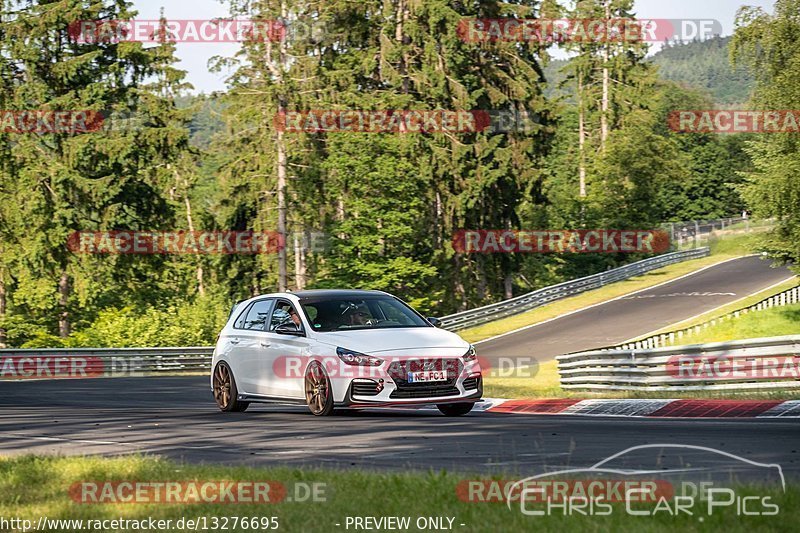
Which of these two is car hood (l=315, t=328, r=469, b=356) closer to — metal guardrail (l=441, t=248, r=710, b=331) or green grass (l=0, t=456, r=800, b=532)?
green grass (l=0, t=456, r=800, b=532)

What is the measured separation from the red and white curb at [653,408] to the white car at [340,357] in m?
1.95

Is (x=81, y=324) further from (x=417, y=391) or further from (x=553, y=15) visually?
(x=417, y=391)

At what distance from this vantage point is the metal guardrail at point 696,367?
63.9 ft

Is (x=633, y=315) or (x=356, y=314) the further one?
(x=633, y=315)

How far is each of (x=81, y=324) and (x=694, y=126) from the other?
7024cm

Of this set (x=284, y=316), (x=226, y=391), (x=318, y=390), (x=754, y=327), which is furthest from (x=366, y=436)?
(x=754, y=327)

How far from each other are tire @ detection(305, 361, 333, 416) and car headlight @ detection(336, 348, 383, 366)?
0.39 meters

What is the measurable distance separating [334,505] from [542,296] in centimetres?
5031

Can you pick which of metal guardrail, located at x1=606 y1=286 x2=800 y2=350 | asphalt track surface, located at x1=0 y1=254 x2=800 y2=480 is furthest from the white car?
metal guardrail, located at x1=606 y1=286 x2=800 y2=350

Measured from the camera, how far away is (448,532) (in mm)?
6227

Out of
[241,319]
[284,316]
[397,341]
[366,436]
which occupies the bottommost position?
[366,436]

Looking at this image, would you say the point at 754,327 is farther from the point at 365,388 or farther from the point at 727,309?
the point at 365,388

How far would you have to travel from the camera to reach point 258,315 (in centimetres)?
1742

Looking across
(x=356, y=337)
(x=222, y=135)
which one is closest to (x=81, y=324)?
(x=222, y=135)
